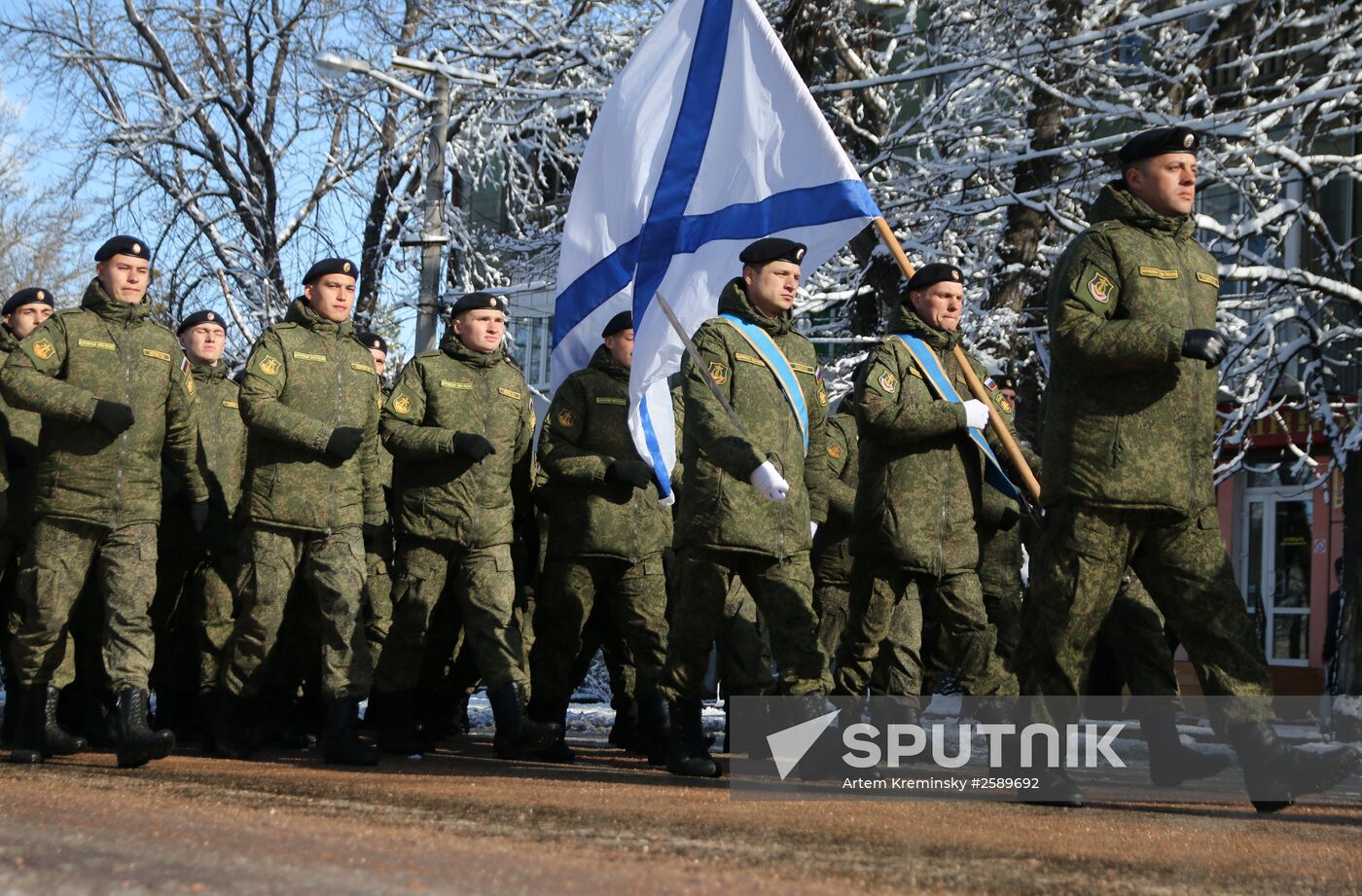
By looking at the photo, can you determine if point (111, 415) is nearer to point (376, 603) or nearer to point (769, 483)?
point (376, 603)

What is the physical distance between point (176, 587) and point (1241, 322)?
8.84 meters

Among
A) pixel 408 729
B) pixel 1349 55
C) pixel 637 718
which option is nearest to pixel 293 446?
pixel 408 729

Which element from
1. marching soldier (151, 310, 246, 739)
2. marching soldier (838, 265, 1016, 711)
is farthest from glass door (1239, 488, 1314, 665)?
marching soldier (151, 310, 246, 739)

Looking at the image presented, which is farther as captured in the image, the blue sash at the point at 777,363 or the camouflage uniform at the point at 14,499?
the camouflage uniform at the point at 14,499

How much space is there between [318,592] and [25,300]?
9.34ft

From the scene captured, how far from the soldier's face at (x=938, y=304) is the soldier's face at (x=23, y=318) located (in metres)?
4.78

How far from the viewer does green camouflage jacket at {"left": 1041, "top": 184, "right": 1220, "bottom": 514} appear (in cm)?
654

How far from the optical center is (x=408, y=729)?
31.3ft

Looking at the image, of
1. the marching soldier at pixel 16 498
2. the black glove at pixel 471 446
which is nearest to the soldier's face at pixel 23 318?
the marching soldier at pixel 16 498

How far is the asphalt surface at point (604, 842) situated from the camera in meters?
4.63

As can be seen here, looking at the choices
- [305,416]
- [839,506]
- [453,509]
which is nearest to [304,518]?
[305,416]

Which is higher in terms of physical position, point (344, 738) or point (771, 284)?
point (771, 284)

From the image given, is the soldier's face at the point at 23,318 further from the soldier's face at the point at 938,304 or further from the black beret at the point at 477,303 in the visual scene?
the soldier's face at the point at 938,304

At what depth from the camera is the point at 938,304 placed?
8.53 m
